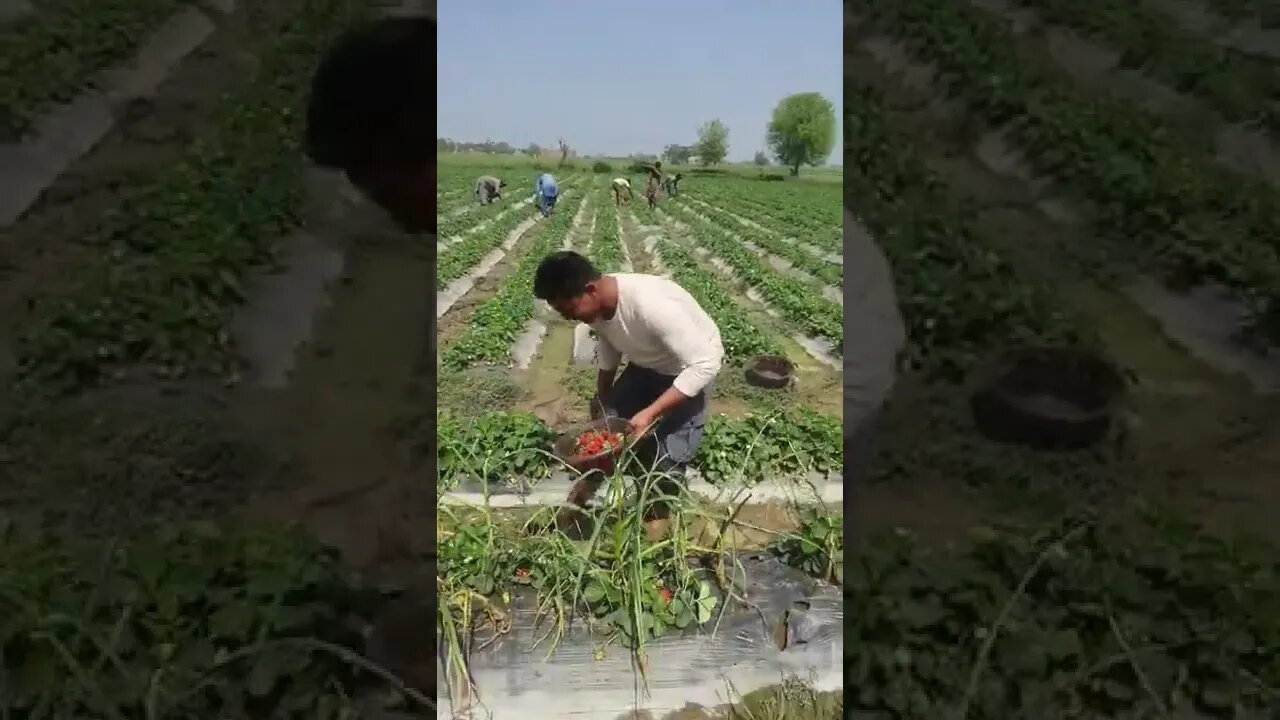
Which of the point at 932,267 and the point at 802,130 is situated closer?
the point at 802,130

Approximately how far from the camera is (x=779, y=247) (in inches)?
96.2

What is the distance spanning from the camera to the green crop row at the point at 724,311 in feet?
7.76

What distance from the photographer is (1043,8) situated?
392 centimetres

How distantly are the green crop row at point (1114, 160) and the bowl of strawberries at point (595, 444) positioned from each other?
164cm

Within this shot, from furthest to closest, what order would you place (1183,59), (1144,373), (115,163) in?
(1183,59) < (115,163) < (1144,373)

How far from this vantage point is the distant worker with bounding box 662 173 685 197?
2.37m

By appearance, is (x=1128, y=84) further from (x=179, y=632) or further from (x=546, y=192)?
(x=179, y=632)

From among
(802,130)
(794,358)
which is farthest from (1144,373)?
(802,130)

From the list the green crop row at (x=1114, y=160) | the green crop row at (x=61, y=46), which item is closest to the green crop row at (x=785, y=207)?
the green crop row at (x=1114, y=160)

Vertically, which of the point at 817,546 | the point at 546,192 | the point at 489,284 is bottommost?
the point at 817,546

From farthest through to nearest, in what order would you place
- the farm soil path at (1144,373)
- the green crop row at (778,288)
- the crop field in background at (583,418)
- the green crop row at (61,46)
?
the green crop row at (61,46) → the farm soil path at (1144,373) → the green crop row at (778,288) → the crop field in background at (583,418)

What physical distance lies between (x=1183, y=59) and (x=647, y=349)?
284 cm

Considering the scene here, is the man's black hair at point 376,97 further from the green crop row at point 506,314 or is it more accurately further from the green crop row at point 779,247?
the green crop row at point 779,247

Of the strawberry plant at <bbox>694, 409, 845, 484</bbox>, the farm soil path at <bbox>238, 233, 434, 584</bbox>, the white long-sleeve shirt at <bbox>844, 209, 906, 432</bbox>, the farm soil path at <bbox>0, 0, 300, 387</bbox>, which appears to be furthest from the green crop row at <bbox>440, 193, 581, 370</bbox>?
the farm soil path at <bbox>0, 0, 300, 387</bbox>
